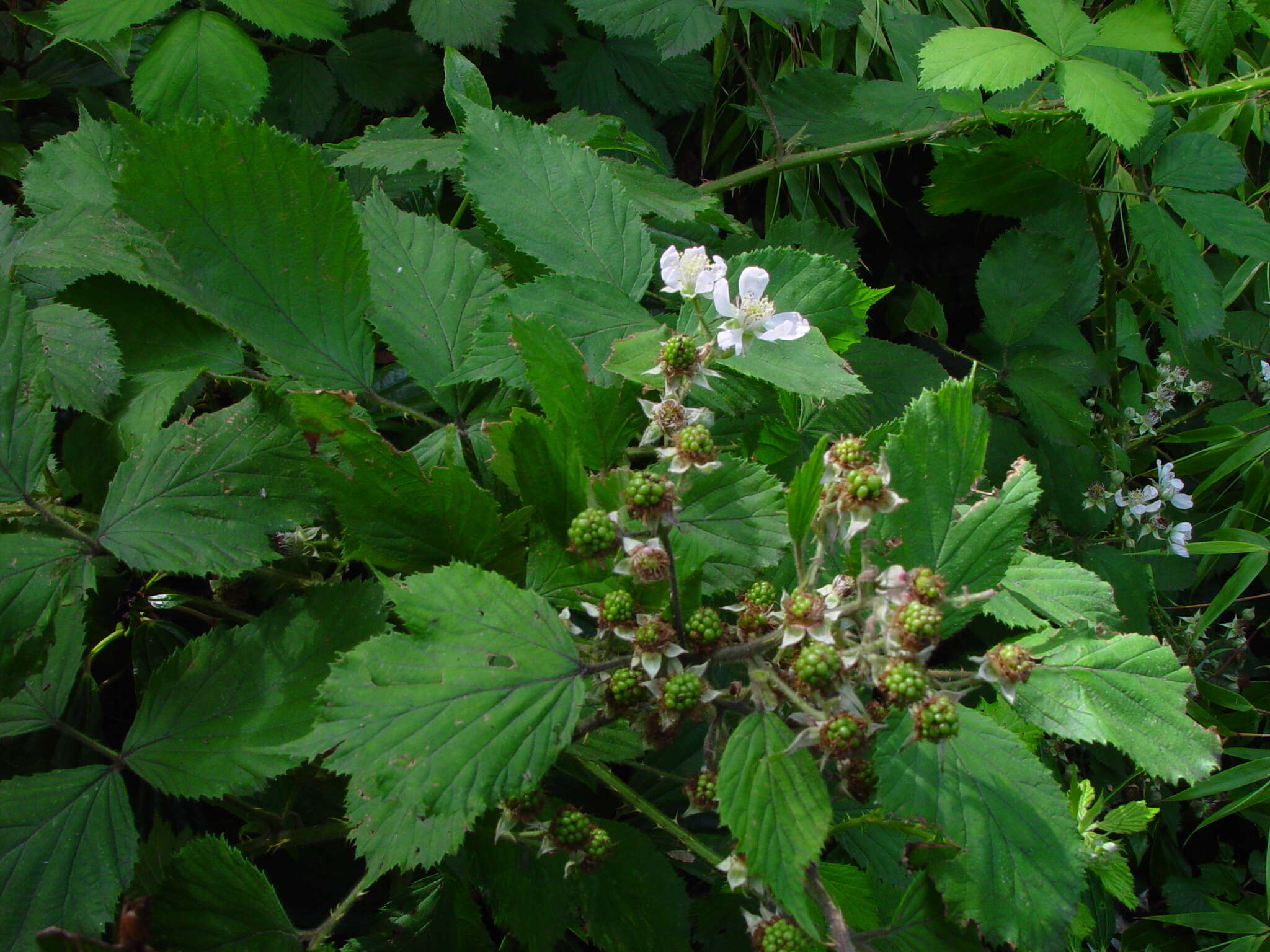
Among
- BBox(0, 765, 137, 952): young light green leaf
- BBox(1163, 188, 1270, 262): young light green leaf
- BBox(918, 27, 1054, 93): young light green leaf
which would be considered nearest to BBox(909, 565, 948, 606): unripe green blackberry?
BBox(0, 765, 137, 952): young light green leaf

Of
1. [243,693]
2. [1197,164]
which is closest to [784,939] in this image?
[243,693]

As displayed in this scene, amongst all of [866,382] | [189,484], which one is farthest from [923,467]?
[189,484]

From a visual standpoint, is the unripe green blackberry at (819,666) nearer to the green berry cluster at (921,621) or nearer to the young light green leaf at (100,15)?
the green berry cluster at (921,621)

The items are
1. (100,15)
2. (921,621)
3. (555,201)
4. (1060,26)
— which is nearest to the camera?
(921,621)

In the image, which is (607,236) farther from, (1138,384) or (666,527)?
(1138,384)

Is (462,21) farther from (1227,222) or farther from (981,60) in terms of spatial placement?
(1227,222)

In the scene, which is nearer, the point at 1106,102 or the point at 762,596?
the point at 762,596

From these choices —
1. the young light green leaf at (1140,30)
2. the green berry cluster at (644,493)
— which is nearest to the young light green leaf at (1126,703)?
the green berry cluster at (644,493)
